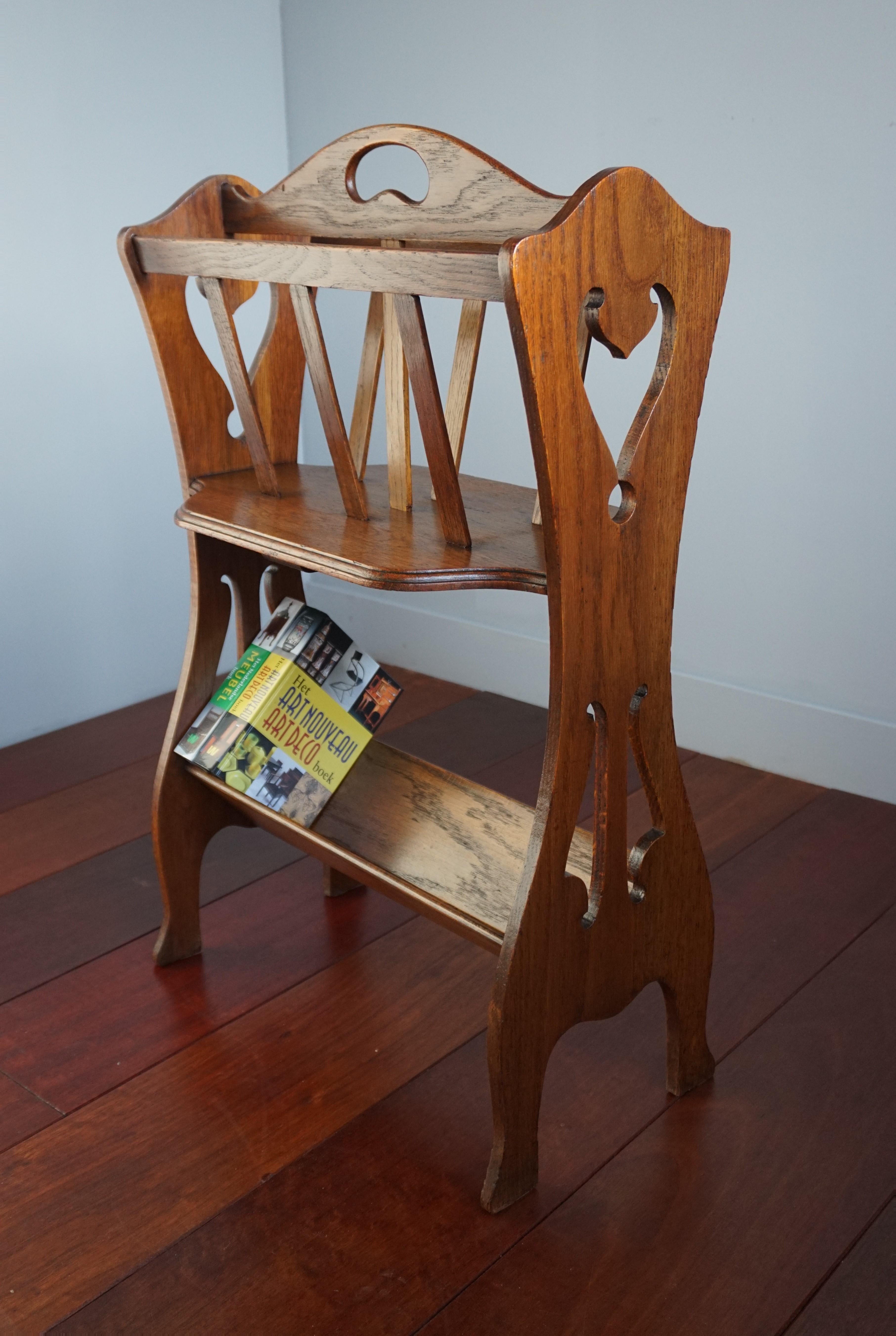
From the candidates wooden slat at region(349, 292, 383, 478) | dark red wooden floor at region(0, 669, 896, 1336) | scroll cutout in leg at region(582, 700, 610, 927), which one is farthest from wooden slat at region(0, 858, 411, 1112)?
wooden slat at region(349, 292, 383, 478)

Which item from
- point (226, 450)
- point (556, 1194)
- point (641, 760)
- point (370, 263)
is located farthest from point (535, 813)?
point (226, 450)

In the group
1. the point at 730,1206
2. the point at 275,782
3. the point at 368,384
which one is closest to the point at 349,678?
the point at 275,782

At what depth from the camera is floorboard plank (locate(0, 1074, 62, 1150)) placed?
139 centimetres

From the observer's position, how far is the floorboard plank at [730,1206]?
114cm

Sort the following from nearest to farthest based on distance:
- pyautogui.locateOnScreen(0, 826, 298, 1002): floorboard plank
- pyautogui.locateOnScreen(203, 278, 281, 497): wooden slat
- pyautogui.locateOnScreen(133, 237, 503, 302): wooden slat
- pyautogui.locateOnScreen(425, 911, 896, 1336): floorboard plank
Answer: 1. pyautogui.locateOnScreen(133, 237, 503, 302): wooden slat
2. pyautogui.locateOnScreen(425, 911, 896, 1336): floorboard plank
3. pyautogui.locateOnScreen(203, 278, 281, 497): wooden slat
4. pyautogui.locateOnScreen(0, 826, 298, 1002): floorboard plank

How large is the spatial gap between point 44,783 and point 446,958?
100cm

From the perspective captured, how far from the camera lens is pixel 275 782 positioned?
1.59 meters

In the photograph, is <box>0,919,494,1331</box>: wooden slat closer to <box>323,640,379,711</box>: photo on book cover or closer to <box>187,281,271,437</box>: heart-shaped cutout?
<box>323,640,379,711</box>: photo on book cover

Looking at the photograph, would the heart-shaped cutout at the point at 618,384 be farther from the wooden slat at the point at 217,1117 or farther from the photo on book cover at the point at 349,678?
the wooden slat at the point at 217,1117

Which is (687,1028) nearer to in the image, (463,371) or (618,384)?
(463,371)

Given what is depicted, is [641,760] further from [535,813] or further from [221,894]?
[221,894]

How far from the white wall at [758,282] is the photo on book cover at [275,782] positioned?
3.40 feet

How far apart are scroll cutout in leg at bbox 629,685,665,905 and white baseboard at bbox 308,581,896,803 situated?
1.00m

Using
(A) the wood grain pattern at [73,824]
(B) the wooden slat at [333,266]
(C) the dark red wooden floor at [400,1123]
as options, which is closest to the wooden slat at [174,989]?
(C) the dark red wooden floor at [400,1123]
